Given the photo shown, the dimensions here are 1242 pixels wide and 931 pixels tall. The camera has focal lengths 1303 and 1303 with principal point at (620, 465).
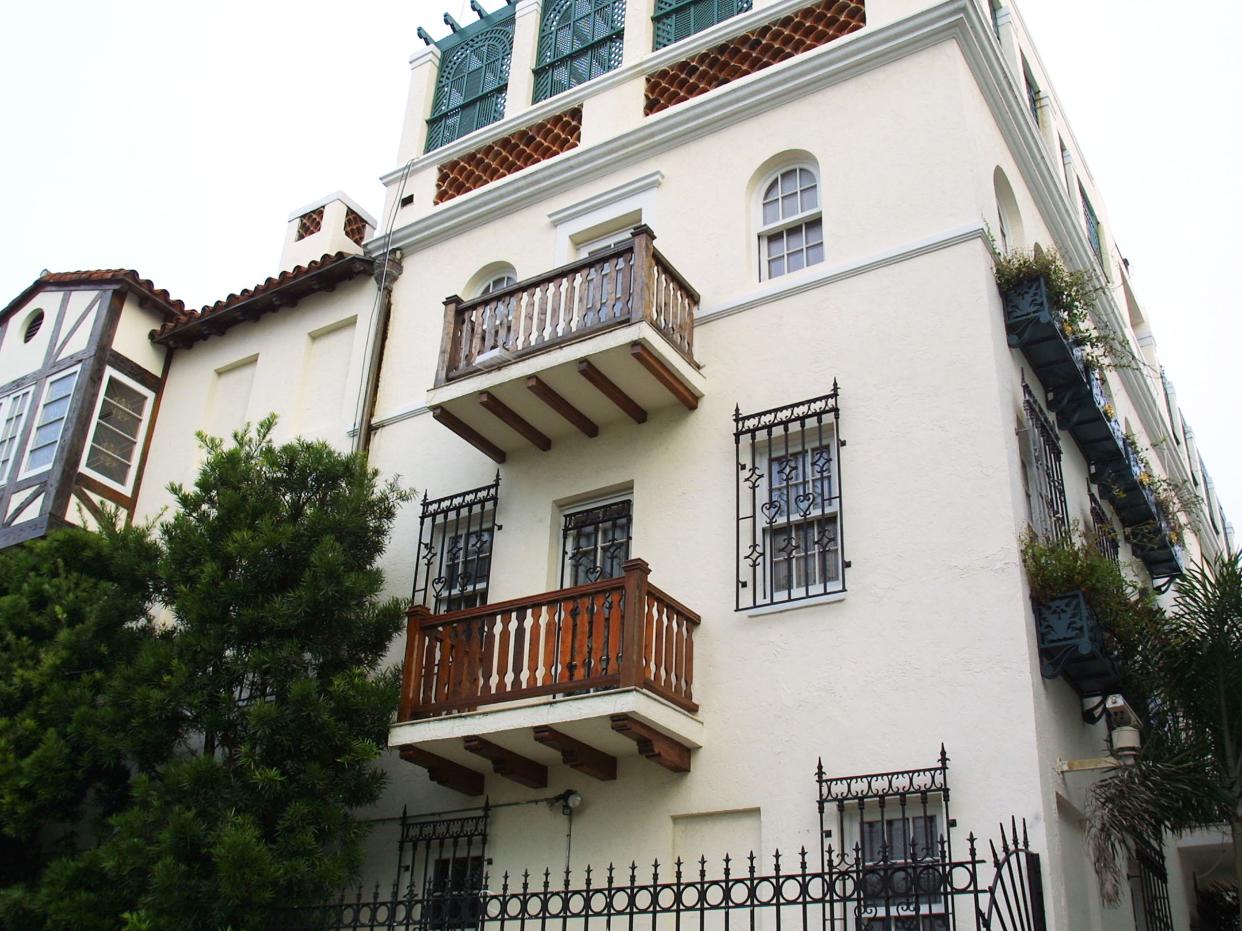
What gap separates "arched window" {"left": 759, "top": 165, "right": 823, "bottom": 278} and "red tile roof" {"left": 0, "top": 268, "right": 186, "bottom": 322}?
8529 mm

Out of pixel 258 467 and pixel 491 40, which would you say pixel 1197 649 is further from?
pixel 491 40

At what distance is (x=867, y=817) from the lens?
9852mm

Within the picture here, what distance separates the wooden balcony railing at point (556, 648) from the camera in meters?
10.4

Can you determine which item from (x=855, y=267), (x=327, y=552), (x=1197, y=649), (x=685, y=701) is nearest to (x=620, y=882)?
(x=685, y=701)

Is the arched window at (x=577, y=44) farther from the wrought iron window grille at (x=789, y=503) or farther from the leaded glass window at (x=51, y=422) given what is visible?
the leaded glass window at (x=51, y=422)

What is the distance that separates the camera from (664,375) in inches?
471

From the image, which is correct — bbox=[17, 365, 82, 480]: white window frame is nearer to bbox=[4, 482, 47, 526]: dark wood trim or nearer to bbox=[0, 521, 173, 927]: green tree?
bbox=[4, 482, 47, 526]: dark wood trim

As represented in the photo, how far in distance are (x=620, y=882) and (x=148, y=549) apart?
5.53m

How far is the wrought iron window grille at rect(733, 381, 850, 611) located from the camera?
1106 cm

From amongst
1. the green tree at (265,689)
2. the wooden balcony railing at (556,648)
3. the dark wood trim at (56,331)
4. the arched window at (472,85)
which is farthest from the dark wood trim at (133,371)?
the wooden balcony railing at (556,648)

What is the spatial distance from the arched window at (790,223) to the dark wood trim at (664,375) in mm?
1638

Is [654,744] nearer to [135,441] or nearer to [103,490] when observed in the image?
[103,490]

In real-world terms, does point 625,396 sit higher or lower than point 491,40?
lower

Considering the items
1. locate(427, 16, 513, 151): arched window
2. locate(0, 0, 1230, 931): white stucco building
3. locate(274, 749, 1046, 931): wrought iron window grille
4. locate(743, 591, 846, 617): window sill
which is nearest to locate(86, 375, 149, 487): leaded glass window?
locate(0, 0, 1230, 931): white stucco building
